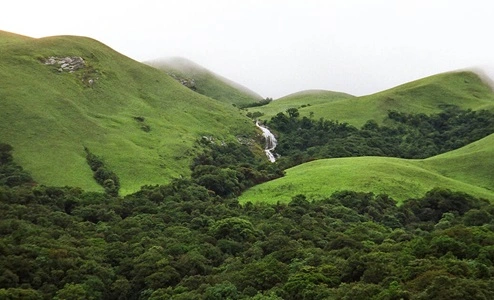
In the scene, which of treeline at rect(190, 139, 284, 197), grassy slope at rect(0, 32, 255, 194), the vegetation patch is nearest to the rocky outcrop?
grassy slope at rect(0, 32, 255, 194)

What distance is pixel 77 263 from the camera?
82562 millimetres

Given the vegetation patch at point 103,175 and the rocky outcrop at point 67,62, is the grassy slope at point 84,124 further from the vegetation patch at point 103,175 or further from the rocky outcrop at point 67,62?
the rocky outcrop at point 67,62

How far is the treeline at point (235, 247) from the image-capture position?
66.4m

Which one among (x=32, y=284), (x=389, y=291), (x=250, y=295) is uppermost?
(x=389, y=291)

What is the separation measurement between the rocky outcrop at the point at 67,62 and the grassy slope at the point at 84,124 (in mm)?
2163

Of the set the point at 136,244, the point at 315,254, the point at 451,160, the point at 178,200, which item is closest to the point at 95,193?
the point at 178,200

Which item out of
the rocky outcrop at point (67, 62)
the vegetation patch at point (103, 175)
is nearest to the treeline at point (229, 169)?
the vegetation patch at point (103, 175)

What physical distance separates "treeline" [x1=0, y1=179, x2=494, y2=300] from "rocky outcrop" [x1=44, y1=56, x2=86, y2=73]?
2929 inches

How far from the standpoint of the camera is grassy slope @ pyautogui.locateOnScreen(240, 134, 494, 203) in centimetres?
13600

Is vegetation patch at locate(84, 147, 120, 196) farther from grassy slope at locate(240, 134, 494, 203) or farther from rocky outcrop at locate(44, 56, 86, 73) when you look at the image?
rocky outcrop at locate(44, 56, 86, 73)

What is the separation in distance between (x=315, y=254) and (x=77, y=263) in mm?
29563

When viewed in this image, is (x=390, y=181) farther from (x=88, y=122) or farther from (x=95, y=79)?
(x=95, y=79)

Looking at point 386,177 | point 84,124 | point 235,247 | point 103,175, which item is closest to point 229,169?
point 103,175

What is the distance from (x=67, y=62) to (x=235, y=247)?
11639 cm
